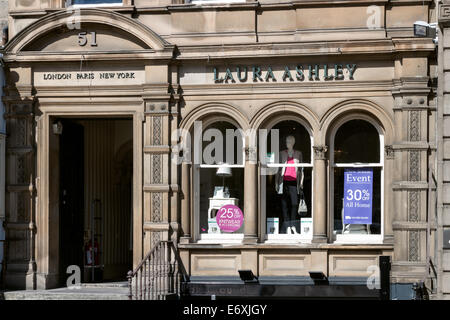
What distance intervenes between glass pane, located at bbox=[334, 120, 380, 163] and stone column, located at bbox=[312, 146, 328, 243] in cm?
39

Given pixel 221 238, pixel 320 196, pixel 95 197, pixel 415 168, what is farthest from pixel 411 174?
pixel 95 197

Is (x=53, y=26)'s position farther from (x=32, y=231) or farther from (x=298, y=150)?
(x=298, y=150)

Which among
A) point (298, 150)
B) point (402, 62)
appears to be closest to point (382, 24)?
point (402, 62)

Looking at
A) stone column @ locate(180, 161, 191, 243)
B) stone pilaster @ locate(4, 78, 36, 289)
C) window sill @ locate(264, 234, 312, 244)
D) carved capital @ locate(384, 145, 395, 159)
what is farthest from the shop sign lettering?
carved capital @ locate(384, 145, 395, 159)

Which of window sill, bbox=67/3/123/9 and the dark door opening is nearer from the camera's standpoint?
window sill, bbox=67/3/123/9

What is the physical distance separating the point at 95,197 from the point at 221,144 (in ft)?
11.6

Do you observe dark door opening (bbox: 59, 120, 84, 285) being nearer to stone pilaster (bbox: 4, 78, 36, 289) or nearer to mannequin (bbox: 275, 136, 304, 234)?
stone pilaster (bbox: 4, 78, 36, 289)

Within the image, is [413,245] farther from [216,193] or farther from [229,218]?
[216,193]

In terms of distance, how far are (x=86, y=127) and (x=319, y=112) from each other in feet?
17.3

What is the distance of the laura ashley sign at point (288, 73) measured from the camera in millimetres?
19156

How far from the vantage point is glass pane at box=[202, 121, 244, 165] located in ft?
64.8

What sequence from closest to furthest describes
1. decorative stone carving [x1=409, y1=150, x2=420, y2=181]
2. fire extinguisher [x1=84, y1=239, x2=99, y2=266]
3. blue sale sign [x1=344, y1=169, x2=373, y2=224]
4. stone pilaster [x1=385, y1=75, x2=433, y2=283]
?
1. stone pilaster [x1=385, y1=75, x2=433, y2=283]
2. decorative stone carving [x1=409, y1=150, x2=420, y2=181]
3. blue sale sign [x1=344, y1=169, x2=373, y2=224]
4. fire extinguisher [x1=84, y1=239, x2=99, y2=266]

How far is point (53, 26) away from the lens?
19734 mm

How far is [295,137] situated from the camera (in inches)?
773
